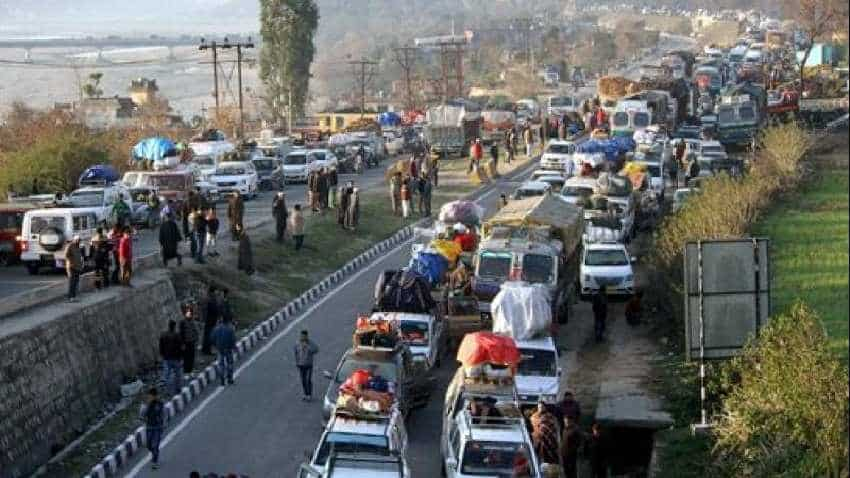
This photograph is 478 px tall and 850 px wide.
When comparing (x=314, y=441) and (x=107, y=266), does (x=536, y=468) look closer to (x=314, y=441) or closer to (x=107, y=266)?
(x=314, y=441)

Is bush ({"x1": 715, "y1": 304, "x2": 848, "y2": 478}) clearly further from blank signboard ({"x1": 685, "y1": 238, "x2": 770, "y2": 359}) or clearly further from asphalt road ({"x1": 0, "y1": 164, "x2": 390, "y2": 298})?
asphalt road ({"x1": 0, "y1": 164, "x2": 390, "y2": 298})

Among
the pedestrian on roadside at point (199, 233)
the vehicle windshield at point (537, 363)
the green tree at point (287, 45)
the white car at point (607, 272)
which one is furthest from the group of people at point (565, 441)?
the green tree at point (287, 45)

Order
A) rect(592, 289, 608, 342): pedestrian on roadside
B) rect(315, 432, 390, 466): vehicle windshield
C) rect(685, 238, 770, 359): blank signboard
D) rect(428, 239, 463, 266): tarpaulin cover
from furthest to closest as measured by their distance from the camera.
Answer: rect(428, 239, 463, 266): tarpaulin cover < rect(592, 289, 608, 342): pedestrian on roadside < rect(685, 238, 770, 359): blank signboard < rect(315, 432, 390, 466): vehicle windshield

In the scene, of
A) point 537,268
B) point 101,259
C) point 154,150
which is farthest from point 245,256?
point 154,150

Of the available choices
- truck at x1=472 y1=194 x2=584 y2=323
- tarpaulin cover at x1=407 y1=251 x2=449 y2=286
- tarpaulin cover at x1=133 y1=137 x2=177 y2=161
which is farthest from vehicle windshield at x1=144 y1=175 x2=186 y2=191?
tarpaulin cover at x1=407 y1=251 x2=449 y2=286

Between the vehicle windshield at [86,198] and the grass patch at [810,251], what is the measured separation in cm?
1441

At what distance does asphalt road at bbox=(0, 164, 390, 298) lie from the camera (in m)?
28.7

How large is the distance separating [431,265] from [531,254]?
2039 mm

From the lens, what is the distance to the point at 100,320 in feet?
79.7

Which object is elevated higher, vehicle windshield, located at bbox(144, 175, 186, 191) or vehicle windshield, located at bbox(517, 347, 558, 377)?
vehicle windshield, located at bbox(144, 175, 186, 191)

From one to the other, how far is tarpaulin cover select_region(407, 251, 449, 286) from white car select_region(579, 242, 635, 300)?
3.21 metres

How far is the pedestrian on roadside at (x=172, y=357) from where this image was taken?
2244cm

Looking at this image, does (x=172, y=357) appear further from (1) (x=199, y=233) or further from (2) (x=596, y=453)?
(1) (x=199, y=233)

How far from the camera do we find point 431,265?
1125 inches
